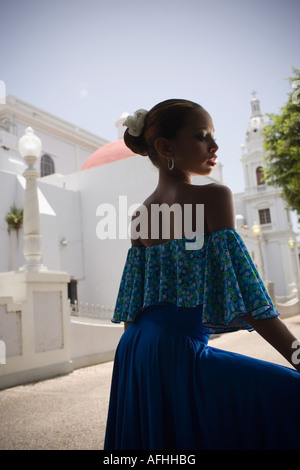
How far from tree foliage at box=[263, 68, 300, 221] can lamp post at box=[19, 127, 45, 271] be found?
8869mm

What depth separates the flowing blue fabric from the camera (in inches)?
43.4

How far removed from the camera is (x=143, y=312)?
1.50 meters

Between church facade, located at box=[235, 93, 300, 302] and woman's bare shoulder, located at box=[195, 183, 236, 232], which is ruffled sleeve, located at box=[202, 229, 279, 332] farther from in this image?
church facade, located at box=[235, 93, 300, 302]

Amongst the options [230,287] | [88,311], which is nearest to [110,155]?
[88,311]

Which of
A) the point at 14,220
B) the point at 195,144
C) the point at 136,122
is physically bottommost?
the point at 195,144

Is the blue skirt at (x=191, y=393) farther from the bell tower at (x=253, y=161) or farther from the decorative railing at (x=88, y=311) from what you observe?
the bell tower at (x=253, y=161)

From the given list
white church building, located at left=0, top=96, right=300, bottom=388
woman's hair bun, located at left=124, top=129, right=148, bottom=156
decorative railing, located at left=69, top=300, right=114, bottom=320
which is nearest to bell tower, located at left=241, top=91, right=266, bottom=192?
white church building, located at left=0, top=96, right=300, bottom=388

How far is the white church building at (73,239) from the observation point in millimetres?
5960

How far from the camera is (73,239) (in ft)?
48.6

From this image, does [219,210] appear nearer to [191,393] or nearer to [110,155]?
[191,393]

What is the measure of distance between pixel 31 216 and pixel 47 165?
1764 cm

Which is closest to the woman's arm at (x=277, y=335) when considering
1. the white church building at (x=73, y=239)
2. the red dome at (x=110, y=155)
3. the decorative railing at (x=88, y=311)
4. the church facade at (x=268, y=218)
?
the white church building at (x=73, y=239)

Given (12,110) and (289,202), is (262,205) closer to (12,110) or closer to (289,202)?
(289,202)

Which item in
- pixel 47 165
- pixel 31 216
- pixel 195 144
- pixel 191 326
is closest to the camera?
pixel 191 326
